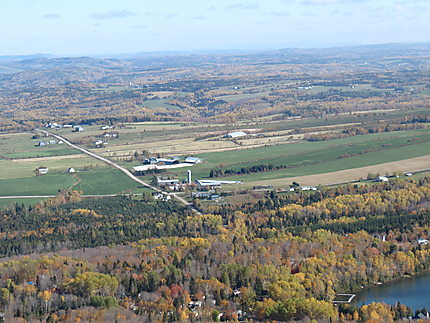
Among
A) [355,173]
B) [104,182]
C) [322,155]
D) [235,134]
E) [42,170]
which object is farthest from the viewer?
[235,134]

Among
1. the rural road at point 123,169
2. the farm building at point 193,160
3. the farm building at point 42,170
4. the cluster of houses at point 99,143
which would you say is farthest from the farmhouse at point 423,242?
the cluster of houses at point 99,143

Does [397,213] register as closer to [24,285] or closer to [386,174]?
[386,174]

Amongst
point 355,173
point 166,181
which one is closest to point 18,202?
point 166,181

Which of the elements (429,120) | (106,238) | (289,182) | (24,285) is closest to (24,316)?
(24,285)

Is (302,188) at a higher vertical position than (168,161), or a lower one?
lower

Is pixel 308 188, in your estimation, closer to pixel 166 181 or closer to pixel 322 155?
pixel 166 181

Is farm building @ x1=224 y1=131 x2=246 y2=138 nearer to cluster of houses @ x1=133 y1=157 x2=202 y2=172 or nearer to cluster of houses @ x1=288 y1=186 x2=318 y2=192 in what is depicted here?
cluster of houses @ x1=133 y1=157 x2=202 y2=172
